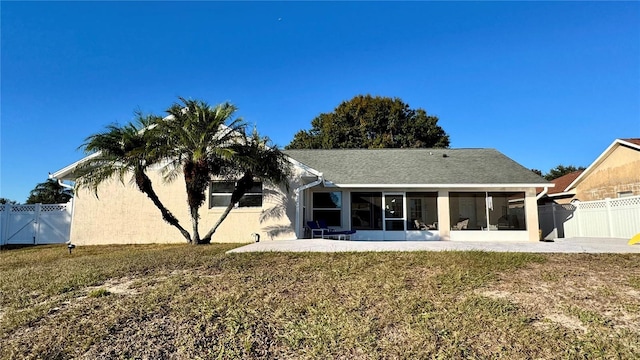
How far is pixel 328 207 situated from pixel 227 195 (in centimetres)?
469

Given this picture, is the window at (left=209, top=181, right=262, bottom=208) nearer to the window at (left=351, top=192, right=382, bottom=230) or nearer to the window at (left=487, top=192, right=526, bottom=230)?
the window at (left=351, top=192, right=382, bottom=230)

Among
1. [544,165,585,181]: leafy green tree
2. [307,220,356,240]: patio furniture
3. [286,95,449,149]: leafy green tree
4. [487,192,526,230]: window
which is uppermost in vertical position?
[286,95,449,149]: leafy green tree

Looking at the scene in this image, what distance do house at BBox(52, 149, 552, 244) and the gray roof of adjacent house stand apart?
48mm

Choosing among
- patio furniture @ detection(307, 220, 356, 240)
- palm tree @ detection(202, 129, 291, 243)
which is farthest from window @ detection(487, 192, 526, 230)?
palm tree @ detection(202, 129, 291, 243)

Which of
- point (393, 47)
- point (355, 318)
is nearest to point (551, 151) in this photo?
point (393, 47)

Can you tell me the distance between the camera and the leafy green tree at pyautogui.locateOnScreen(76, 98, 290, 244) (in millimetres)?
11969

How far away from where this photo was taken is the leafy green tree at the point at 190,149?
11969mm

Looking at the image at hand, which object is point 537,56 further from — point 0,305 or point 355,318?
point 0,305

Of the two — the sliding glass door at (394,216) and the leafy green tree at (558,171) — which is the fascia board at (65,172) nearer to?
the sliding glass door at (394,216)

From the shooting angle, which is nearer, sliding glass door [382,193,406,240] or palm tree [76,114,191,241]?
palm tree [76,114,191,241]

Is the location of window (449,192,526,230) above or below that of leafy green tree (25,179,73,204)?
below

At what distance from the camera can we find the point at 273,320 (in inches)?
189

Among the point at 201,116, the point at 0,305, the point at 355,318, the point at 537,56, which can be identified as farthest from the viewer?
the point at 537,56

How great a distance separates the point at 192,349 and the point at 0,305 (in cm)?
398
